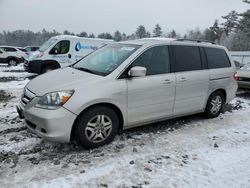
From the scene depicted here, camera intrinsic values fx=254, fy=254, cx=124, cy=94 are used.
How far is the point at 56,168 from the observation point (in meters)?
3.46

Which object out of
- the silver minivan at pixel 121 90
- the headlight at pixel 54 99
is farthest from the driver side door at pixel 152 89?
the headlight at pixel 54 99

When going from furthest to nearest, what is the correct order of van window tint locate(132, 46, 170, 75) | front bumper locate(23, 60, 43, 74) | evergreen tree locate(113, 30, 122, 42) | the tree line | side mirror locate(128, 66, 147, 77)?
1. evergreen tree locate(113, 30, 122, 42)
2. the tree line
3. front bumper locate(23, 60, 43, 74)
4. van window tint locate(132, 46, 170, 75)
5. side mirror locate(128, 66, 147, 77)

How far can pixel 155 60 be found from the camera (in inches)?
184

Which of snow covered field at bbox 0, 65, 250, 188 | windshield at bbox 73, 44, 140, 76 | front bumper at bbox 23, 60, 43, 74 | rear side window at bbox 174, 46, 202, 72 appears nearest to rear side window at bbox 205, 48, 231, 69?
rear side window at bbox 174, 46, 202, 72

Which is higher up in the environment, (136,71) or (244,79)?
(136,71)

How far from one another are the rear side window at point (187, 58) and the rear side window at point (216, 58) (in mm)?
341

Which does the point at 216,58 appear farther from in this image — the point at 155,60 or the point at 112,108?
the point at 112,108

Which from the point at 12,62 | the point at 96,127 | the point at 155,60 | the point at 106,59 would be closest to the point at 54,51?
the point at 106,59

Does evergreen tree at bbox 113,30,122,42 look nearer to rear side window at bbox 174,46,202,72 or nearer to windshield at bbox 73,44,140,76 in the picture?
rear side window at bbox 174,46,202,72

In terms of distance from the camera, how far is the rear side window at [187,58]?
4.97m

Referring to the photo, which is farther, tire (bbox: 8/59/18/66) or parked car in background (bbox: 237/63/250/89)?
tire (bbox: 8/59/18/66)

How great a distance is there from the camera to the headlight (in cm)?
369

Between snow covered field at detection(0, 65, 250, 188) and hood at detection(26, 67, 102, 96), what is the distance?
93cm

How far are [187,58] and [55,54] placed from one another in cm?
845
